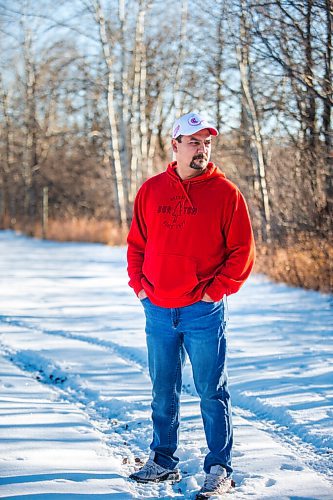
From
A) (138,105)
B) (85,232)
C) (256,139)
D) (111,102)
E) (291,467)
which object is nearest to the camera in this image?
(291,467)

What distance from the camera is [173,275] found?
3303mm

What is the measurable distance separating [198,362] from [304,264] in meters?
7.22

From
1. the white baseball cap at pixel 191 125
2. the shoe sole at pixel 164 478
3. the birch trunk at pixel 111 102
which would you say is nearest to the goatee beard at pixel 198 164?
the white baseball cap at pixel 191 125

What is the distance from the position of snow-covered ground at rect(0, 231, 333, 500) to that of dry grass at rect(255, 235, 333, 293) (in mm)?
289

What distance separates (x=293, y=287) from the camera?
34.2ft

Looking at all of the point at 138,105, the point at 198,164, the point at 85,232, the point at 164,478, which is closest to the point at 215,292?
the point at 198,164

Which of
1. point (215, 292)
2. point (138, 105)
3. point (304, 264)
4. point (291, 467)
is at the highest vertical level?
point (138, 105)

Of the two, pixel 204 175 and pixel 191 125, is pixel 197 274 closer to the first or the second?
pixel 204 175

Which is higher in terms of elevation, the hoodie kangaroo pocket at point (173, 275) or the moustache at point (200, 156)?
the moustache at point (200, 156)

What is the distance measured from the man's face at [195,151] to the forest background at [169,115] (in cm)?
359

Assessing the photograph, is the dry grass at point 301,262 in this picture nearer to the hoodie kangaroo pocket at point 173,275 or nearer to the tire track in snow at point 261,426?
the tire track in snow at point 261,426

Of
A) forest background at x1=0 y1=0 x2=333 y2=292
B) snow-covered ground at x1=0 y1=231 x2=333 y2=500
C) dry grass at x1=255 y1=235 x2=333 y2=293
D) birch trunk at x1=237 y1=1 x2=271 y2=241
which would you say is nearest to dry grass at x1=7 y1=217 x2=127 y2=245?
forest background at x1=0 y1=0 x2=333 y2=292

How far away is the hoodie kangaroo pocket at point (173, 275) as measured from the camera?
10.7 ft

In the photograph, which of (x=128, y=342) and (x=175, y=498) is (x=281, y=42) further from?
(x=175, y=498)
